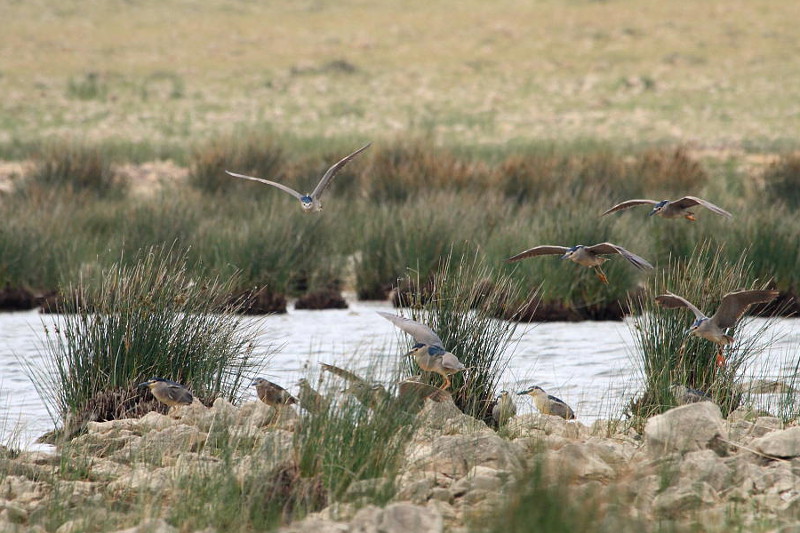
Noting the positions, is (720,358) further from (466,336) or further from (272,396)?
(272,396)

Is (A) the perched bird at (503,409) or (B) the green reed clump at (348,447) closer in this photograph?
(B) the green reed clump at (348,447)

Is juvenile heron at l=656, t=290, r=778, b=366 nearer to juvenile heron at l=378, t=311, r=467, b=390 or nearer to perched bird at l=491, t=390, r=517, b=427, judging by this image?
perched bird at l=491, t=390, r=517, b=427

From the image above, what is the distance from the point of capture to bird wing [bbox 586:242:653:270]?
540 centimetres

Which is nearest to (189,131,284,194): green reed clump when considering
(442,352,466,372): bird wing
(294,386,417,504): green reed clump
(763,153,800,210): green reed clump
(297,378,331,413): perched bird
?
(763,153,800,210): green reed clump

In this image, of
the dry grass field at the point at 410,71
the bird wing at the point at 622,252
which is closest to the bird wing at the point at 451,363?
the bird wing at the point at 622,252

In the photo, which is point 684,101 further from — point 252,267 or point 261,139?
point 252,267

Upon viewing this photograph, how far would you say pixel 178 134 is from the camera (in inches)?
1163

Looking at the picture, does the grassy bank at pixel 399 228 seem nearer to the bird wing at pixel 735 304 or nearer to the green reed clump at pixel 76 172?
the green reed clump at pixel 76 172

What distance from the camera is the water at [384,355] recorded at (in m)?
7.23

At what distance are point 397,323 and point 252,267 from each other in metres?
6.31

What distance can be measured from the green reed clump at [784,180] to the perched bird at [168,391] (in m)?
10.9

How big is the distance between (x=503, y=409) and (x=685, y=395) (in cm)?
92

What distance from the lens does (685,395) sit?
6.26 meters

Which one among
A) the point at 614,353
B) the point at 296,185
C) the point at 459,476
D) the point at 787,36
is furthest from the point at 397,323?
the point at 787,36
